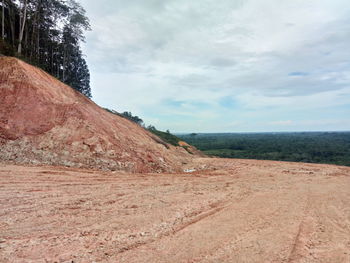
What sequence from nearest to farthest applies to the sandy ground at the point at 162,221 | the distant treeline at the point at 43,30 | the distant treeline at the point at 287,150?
1. the sandy ground at the point at 162,221
2. the distant treeline at the point at 43,30
3. the distant treeline at the point at 287,150

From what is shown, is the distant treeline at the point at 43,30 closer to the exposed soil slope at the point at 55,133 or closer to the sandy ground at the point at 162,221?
the exposed soil slope at the point at 55,133

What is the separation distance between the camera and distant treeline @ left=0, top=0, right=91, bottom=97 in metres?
18.6

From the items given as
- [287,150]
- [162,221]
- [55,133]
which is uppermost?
[55,133]

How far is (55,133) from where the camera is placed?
988 centimetres

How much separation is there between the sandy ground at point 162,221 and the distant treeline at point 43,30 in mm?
13971

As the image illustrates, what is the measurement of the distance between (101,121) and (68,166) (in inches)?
151

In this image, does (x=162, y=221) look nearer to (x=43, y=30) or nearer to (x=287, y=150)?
(x=43, y=30)

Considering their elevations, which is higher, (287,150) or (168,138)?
(168,138)

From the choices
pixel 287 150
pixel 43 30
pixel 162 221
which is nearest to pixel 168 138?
pixel 43 30

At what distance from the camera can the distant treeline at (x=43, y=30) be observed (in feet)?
61.1

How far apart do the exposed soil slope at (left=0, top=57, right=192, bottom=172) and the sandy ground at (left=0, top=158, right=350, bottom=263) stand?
1.87 meters

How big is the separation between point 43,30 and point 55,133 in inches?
777

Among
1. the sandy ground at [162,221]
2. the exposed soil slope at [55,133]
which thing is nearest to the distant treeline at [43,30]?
the exposed soil slope at [55,133]

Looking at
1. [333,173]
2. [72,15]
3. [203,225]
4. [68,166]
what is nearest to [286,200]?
[203,225]
